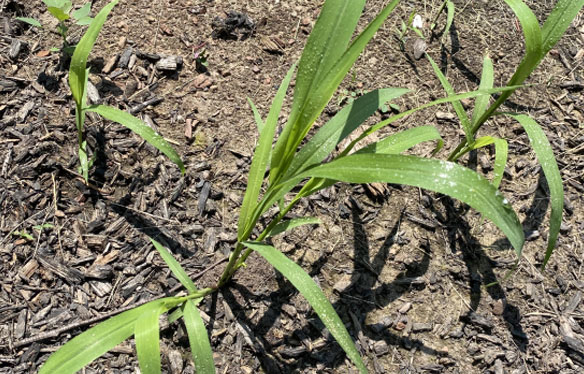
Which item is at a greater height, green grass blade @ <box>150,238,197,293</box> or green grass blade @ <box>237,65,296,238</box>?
green grass blade @ <box>237,65,296,238</box>

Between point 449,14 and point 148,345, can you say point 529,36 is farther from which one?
point 148,345

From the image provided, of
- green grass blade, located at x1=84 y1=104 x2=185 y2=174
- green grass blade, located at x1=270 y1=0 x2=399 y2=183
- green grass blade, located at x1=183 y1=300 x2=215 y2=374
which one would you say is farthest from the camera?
green grass blade, located at x1=84 y1=104 x2=185 y2=174

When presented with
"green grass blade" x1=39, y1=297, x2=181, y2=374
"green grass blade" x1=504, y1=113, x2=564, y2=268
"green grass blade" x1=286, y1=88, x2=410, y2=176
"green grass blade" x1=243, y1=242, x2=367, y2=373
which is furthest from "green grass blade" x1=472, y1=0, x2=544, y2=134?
"green grass blade" x1=39, y1=297, x2=181, y2=374

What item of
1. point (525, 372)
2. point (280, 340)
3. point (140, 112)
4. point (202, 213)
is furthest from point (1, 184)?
point (525, 372)

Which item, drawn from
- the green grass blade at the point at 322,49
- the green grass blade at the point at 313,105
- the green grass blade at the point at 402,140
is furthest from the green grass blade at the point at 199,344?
the green grass blade at the point at 402,140

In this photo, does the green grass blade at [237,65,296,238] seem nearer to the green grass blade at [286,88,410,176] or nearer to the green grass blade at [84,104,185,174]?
the green grass blade at [286,88,410,176]

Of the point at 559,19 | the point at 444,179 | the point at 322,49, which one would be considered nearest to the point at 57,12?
the point at 322,49
